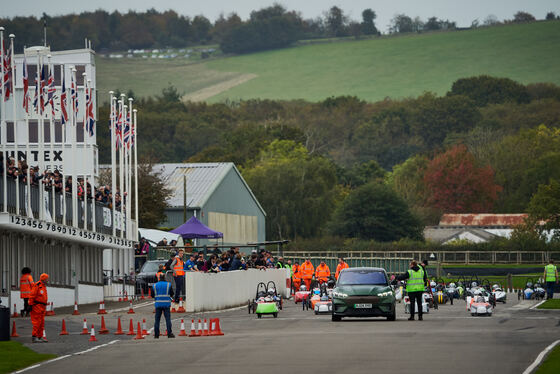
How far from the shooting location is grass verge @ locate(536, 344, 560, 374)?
19.1m

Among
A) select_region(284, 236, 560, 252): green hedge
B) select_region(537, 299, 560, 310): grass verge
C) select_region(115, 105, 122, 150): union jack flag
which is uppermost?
select_region(115, 105, 122, 150): union jack flag

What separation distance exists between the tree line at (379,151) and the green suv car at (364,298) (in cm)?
6778

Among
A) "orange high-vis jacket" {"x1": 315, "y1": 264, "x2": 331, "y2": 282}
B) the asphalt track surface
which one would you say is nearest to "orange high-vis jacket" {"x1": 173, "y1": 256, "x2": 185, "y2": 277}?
the asphalt track surface

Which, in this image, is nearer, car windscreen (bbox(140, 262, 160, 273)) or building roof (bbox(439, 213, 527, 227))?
car windscreen (bbox(140, 262, 160, 273))

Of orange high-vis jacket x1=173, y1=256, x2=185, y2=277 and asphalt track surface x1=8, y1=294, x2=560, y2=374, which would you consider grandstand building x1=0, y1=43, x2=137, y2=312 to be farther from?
asphalt track surface x1=8, y1=294, x2=560, y2=374

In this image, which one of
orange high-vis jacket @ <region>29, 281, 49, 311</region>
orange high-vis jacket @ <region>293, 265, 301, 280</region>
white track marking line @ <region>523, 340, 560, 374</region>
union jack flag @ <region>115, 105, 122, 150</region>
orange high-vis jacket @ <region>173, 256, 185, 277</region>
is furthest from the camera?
orange high-vis jacket @ <region>293, 265, 301, 280</region>

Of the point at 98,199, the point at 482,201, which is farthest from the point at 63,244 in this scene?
the point at 482,201

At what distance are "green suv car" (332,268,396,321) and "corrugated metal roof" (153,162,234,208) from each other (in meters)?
47.8

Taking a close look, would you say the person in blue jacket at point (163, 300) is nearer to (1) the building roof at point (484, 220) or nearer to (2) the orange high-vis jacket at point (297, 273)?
(2) the orange high-vis jacket at point (297, 273)

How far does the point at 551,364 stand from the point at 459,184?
381 ft

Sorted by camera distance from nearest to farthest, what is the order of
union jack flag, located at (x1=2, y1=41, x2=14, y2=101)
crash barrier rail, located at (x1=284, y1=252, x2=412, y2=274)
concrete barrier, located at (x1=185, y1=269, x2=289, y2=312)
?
union jack flag, located at (x1=2, y1=41, x2=14, y2=101), concrete barrier, located at (x1=185, y1=269, x2=289, y2=312), crash barrier rail, located at (x1=284, y1=252, x2=412, y2=274)

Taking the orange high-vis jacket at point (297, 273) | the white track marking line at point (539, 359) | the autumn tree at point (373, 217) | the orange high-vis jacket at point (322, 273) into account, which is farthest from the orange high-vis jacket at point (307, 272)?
the autumn tree at point (373, 217)

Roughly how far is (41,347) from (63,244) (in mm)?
20316

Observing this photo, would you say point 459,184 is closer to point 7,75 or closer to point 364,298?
point 7,75
